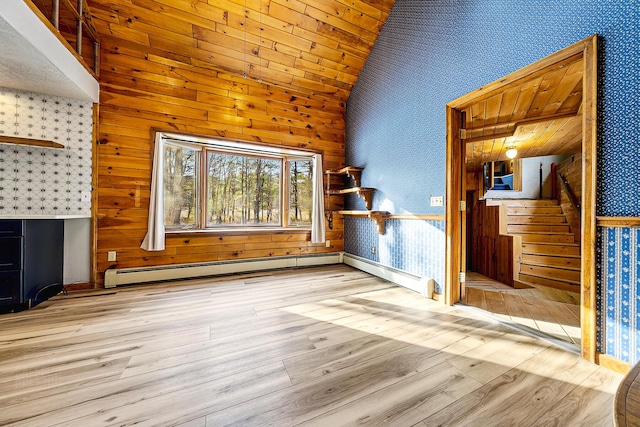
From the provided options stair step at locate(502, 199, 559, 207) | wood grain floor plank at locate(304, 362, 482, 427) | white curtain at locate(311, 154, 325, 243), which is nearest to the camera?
wood grain floor plank at locate(304, 362, 482, 427)

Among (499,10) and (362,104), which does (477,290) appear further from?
(362,104)

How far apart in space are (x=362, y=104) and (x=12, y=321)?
450cm

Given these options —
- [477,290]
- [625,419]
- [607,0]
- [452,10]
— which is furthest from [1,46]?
[477,290]

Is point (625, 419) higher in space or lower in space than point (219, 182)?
lower

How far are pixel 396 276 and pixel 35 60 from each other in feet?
12.9

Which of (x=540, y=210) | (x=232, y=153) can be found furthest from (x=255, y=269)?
(x=540, y=210)

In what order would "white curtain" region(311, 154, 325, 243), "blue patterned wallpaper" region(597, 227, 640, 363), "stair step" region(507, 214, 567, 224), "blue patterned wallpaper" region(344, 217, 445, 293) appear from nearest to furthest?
"blue patterned wallpaper" region(597, 227, 640, 363)
"blue patterned wallpaper" region(344, 217, 445, 293)
"white curtain" region(311, 154, 325, 243)
"stair step" region(507, 214, 567, 224)

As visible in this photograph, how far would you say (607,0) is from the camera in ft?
4.49

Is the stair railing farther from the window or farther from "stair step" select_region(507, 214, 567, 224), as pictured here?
the window

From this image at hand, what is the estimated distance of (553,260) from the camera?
11.3 feet

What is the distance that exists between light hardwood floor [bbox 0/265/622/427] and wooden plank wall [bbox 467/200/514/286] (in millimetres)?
2185

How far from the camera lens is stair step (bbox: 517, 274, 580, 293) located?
10.0ft

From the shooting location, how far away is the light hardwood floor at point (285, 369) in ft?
3.44

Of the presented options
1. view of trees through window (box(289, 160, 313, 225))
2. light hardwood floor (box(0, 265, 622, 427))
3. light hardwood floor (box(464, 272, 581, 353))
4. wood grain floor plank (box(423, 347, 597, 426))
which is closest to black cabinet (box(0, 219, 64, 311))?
light hardwood floor (box(0, 265, 622, 427))
